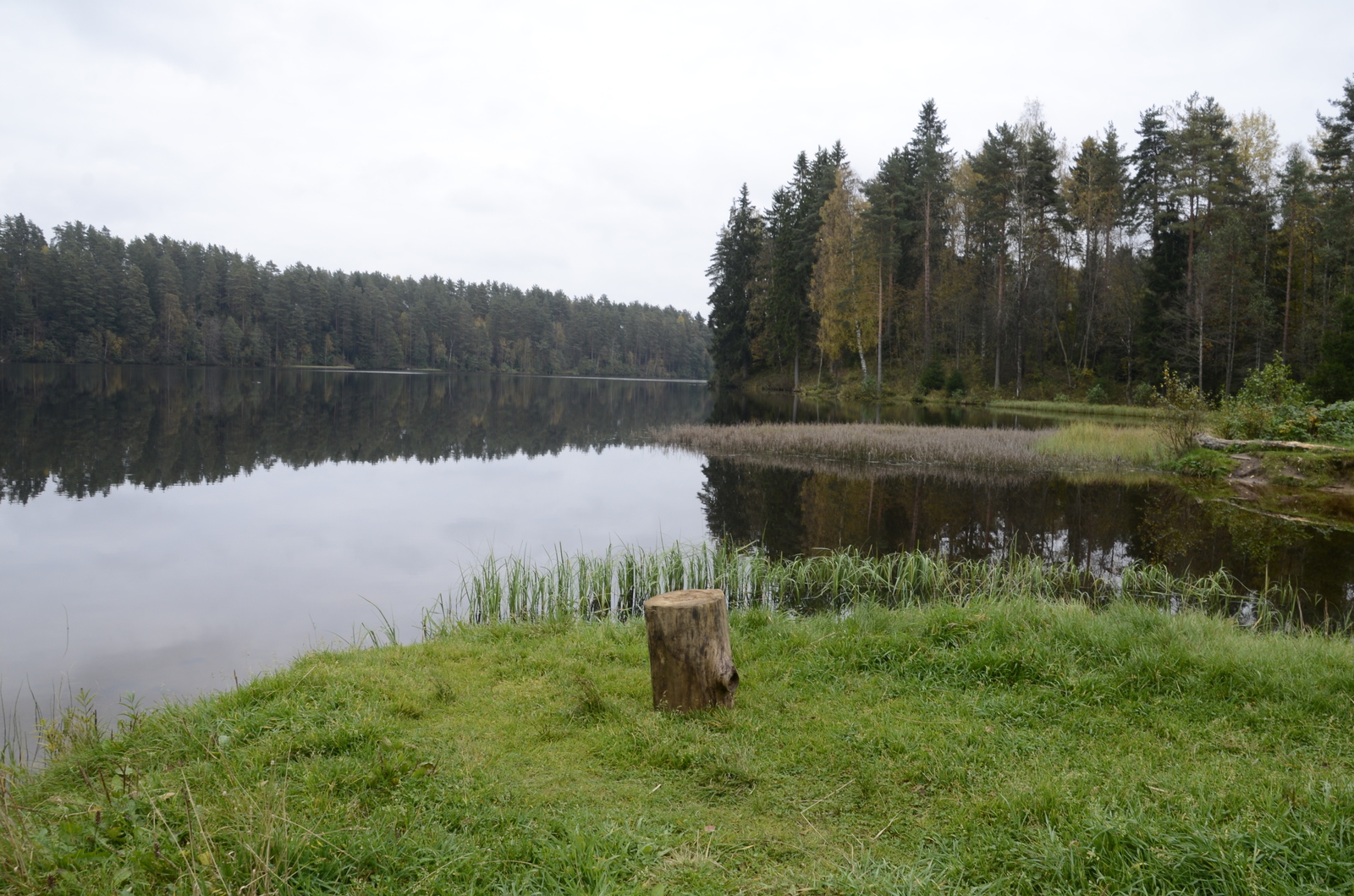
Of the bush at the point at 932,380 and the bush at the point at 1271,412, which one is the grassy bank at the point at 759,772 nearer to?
the bush at the point at 1271,412

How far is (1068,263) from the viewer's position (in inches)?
1815

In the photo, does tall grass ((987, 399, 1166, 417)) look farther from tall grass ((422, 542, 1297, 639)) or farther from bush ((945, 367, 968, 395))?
tall grass ((422, 542, 1297, 639))

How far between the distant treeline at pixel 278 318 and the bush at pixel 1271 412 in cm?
9011

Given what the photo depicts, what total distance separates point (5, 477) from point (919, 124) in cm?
4925

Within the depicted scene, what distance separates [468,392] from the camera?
55.9 metres

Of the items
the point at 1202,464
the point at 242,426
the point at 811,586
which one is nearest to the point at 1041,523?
the point at 811,586

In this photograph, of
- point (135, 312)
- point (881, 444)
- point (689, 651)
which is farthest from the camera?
point (135, 312)

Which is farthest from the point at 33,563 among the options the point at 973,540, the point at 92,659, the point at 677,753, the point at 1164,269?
the point at 1164,269

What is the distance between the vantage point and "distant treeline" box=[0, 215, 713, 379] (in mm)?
73688

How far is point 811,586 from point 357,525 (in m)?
8.13

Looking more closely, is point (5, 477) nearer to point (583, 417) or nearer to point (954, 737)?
point (954, 737)

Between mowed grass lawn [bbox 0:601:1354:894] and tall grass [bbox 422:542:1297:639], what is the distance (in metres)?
2.11

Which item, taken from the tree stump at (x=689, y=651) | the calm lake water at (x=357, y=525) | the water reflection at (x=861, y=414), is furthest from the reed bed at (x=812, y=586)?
the water reflection at (x=861, y=414)

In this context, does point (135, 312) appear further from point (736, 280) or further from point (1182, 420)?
point (1182, 420)
